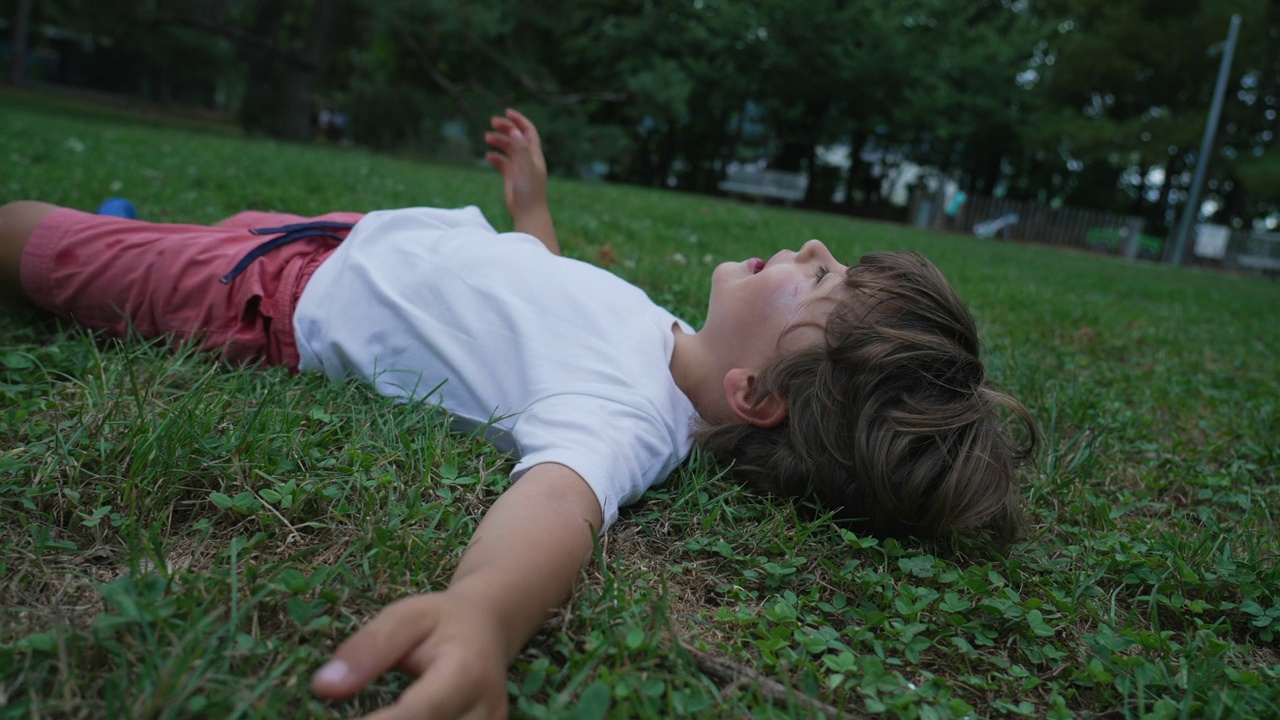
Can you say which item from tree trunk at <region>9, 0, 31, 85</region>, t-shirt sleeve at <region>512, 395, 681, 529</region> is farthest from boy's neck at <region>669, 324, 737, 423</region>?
tree trunk at <region>9, 0, 31, 85</region>

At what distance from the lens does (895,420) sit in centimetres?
191

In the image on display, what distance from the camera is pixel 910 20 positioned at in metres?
27.8

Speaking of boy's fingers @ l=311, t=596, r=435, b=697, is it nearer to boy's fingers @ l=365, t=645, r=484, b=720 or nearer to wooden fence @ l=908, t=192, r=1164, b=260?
boy's fingers @ l=365, t=645, r=484, b=720

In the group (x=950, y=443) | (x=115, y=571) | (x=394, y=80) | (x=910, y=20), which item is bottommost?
(x=115, y=571)

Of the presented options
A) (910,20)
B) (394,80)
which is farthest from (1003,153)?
(394,80)

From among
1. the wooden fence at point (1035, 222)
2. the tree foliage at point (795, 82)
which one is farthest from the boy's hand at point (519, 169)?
the wooden fence at point (1035, 222)

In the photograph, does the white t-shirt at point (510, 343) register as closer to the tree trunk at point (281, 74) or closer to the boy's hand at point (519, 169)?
the boy's hand at point (519, 169)

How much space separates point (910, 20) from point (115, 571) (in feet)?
99.0

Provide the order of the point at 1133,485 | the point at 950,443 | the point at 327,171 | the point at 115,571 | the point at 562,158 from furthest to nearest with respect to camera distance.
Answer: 1. the point at 562,158
2. the point at 327,171
3. the point at 1133,485
4. the point at 950,443
5. the point at 115,571

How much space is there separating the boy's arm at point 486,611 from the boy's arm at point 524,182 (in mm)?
1723

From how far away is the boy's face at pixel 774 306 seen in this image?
207 centimetres

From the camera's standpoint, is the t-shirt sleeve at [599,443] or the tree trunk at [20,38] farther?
the tree trunk at [20,38]

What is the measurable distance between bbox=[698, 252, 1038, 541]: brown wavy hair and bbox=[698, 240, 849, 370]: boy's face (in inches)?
2.1

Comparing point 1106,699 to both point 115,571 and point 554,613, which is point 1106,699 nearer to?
point 554,613
